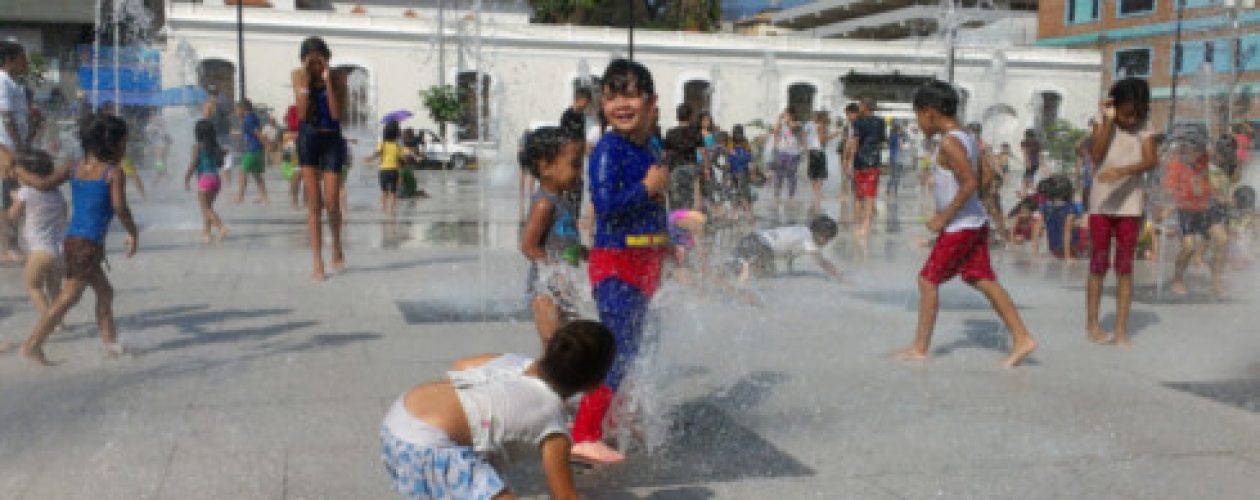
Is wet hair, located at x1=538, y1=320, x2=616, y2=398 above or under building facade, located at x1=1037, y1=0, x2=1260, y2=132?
under

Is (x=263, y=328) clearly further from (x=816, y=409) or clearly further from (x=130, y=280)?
(x=816, y=409)

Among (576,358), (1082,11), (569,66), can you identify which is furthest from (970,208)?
(1082,11)

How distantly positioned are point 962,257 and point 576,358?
3.40 metres

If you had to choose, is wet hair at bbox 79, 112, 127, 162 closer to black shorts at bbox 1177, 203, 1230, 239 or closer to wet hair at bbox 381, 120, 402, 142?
black shorts at bbox 1177, 203, 1230, 239

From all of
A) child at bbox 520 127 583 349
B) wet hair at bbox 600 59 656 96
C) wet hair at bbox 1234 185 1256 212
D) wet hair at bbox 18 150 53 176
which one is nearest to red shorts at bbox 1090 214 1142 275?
child at bbox 520 127 583 349

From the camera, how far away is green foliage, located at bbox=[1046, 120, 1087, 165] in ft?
99.5

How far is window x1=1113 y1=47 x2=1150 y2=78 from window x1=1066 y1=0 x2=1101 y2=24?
3.39m

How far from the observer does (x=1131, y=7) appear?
47781 millimetres

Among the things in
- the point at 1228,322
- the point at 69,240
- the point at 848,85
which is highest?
the point at 848,85

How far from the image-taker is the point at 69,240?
5.37 meters

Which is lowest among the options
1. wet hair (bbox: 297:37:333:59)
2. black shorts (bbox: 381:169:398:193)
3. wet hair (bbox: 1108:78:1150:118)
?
black shorts (bbox: 381:169:398:193)

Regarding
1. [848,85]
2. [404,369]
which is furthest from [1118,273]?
[848,85]

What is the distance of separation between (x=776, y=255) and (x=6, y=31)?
1715 inches

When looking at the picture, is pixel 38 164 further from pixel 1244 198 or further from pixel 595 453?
pixel 1244 198
